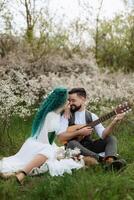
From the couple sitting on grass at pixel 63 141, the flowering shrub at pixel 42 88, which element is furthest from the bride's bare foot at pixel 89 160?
the flowering shrub at pixel 42 88

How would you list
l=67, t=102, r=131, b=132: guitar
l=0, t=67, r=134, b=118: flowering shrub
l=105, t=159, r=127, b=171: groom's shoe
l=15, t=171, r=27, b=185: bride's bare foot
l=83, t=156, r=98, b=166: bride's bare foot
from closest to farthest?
l=15, t=171, r=27, b=185: bride's bare foot < l=105, t=159, r=127, b=171: groom's shoe < l=83, t=156, r=98, b=166: bride's bare foot < l=67, t=102, r=131, b=132: guitar < l=0, t=67, r=134, b=118: flowering shrub

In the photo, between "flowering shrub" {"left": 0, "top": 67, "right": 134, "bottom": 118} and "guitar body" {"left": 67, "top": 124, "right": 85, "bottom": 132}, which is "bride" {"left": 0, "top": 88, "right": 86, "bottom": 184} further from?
"flowering shrub" {"left": 0, "top": 67, "right": 134, "bottom": 118}

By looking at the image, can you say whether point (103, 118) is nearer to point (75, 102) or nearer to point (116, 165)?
point (75, 102)

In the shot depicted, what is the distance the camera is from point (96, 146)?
27.6 feet

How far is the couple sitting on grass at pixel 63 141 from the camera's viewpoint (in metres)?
7.53

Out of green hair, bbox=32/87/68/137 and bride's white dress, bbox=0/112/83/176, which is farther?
green hair, bbox=32/87/68/137

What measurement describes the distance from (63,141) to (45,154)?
2.81ft

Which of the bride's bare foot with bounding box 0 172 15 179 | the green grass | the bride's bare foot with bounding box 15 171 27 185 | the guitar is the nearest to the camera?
the green grass

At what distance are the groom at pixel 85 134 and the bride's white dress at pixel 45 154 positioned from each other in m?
0.35

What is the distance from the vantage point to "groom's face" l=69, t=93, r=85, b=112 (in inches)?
333

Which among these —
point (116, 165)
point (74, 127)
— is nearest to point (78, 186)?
point (116, 165)

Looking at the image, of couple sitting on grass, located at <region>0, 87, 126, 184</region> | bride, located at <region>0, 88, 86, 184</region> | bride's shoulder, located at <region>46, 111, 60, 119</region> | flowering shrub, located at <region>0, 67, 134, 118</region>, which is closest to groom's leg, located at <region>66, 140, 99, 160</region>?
couple sitting on grass, located at <region>0, 87, 126, 184</region>

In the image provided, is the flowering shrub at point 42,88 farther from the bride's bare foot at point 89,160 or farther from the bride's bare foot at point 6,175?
the bride's bare foot at point 6,175

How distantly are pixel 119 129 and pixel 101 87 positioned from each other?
2944 millimetres
